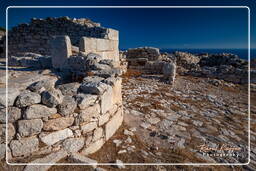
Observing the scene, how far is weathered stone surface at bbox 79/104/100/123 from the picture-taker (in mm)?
2749

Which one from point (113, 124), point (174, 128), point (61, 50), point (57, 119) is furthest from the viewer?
point (61, 50)

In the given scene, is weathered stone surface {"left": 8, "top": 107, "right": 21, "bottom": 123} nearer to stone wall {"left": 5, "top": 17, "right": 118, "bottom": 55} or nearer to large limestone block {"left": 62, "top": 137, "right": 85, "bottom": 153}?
large limestone block {"left": 62, "top": 137, "right": 85, "bottom": 153}

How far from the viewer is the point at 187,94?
7.38m

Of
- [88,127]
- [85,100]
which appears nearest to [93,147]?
[88,127]

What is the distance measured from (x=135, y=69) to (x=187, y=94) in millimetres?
5473

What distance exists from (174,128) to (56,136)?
294 cm

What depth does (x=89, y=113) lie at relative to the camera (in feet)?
9.36

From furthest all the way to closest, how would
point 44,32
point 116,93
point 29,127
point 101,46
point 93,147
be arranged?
point 44,32 < point 101,46 < point 116,93 < point 93,147 < point 29,127

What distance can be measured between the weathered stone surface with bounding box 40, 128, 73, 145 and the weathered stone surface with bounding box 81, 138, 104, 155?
0.42 m

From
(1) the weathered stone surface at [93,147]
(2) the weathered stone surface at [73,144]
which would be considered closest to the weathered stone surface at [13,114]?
(2) the weathered stone surface at [73,144]

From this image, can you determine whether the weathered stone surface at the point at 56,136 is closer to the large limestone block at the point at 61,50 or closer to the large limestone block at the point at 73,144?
the large limestone block at the point at 73,144

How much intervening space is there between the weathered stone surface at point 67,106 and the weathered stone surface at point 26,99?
0.33 meters

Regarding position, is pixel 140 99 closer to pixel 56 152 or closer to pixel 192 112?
pixel 192 112

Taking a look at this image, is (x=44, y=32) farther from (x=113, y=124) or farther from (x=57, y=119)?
(x=57, y=119)
